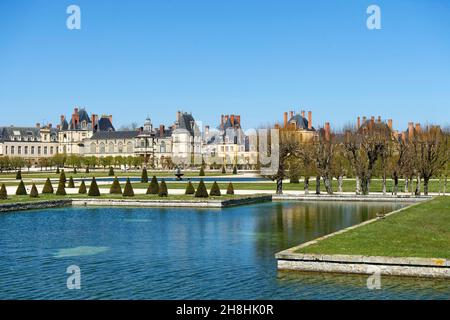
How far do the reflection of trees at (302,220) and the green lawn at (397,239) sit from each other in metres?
1.64

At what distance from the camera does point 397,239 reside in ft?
53.6

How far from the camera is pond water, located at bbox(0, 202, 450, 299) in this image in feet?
42.2

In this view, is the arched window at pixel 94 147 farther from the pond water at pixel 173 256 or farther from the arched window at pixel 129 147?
the pond water at pixel 173 256

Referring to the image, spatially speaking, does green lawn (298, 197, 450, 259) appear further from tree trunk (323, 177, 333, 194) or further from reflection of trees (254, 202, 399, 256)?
tree trunk (323, 177, 333, 194)

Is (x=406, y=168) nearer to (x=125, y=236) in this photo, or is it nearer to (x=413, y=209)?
(x=413, y=209)

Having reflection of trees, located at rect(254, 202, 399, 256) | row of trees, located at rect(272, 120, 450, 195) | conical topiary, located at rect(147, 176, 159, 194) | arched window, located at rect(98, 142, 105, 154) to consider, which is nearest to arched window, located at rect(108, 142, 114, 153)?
arched window, located at rect(98, 142, 105, 154)

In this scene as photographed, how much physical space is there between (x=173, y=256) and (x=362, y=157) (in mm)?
23408

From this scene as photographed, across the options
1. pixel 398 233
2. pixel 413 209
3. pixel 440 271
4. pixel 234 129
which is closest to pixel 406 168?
pixel 413 209

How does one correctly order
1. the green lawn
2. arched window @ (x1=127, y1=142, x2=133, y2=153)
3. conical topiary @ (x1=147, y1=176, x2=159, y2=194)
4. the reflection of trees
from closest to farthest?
the green lawn
the reflection of trees
conical topiary @ (x1=147, y1=176, x2=159, y2=194)
arched window @ (x1=127, y1=142, x2=133, y2=153)

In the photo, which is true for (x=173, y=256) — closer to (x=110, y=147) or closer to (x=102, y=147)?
(x=110, y=147)

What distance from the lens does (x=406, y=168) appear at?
36562 millimetres

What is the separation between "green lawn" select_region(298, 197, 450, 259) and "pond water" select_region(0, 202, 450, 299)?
1.07m

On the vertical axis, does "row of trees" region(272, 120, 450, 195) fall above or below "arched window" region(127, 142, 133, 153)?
below
